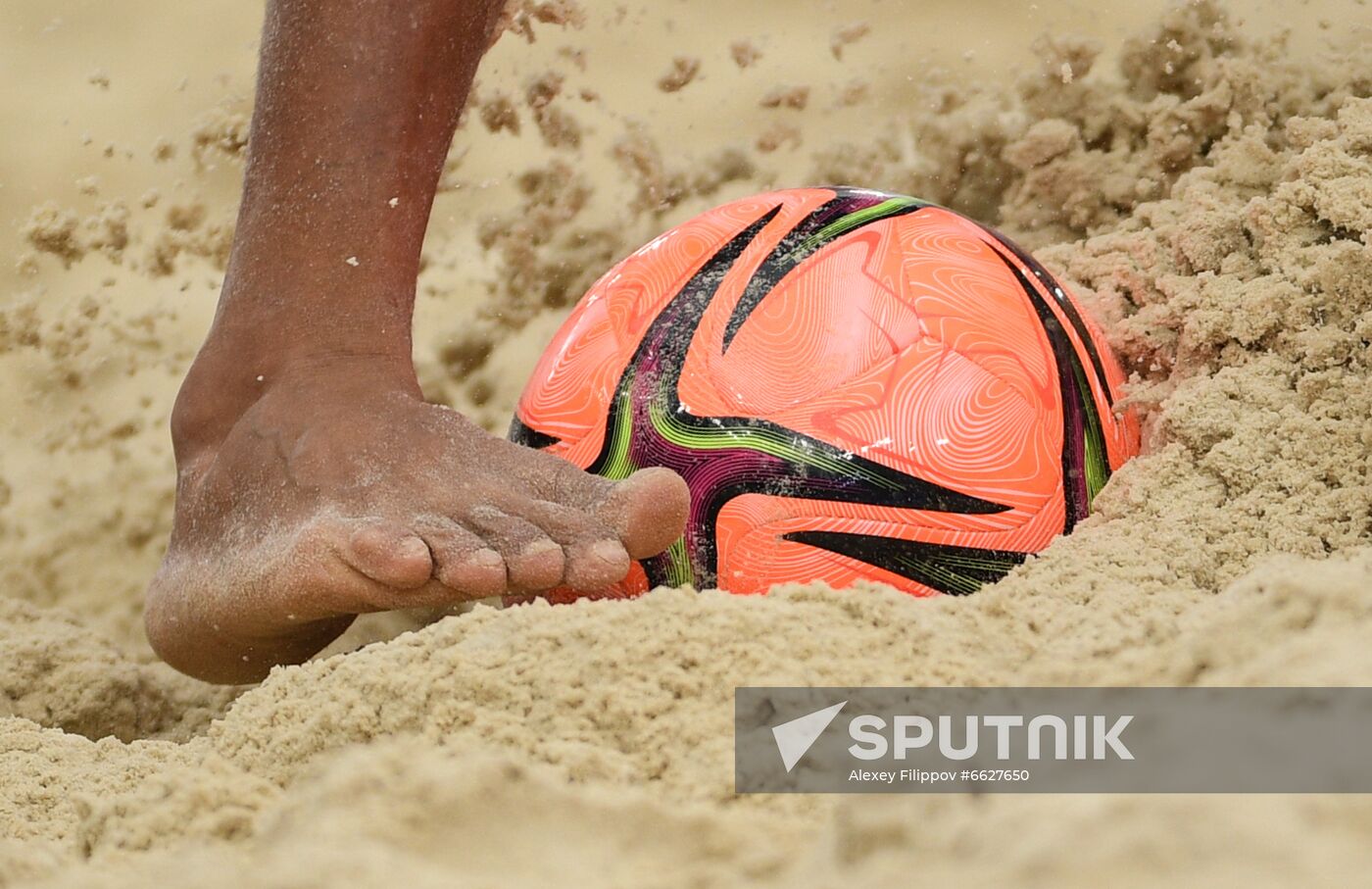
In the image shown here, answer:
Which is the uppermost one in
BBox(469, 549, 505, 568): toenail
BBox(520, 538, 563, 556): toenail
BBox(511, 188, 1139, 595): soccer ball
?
BBox(511, 188, 1139, 595): soccer ball

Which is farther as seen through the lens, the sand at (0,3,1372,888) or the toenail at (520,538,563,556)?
the toenail at (520,538,563,556)

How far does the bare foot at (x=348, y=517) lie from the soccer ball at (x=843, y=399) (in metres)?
0.11

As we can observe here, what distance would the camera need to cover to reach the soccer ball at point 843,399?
6.39 feet

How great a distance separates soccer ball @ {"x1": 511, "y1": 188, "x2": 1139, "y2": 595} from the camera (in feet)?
6.39

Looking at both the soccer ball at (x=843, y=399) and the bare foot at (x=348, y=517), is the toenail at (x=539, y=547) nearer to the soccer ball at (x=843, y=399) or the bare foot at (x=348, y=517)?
the bare foot at (x=348, y=517)

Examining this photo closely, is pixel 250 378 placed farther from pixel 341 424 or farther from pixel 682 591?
pixel 682 591

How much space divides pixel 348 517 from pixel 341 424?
207mm

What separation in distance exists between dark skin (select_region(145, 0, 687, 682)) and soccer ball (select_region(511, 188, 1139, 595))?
0.11 metres

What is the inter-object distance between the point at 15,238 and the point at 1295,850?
3410mm

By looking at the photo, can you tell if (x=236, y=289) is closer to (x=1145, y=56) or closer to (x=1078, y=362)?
(x=1078, y=362)

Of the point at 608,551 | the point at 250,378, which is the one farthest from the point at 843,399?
the point at 250,378

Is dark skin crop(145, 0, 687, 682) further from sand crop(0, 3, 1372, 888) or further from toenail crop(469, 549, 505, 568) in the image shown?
sand crop(0, 3, 1372, 888)

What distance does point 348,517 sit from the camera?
1952 millimetres

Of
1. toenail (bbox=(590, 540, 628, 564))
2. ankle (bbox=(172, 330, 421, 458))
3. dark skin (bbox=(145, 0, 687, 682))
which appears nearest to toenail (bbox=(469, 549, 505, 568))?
dark skin (bbox=(145, 0, 687, 682))
